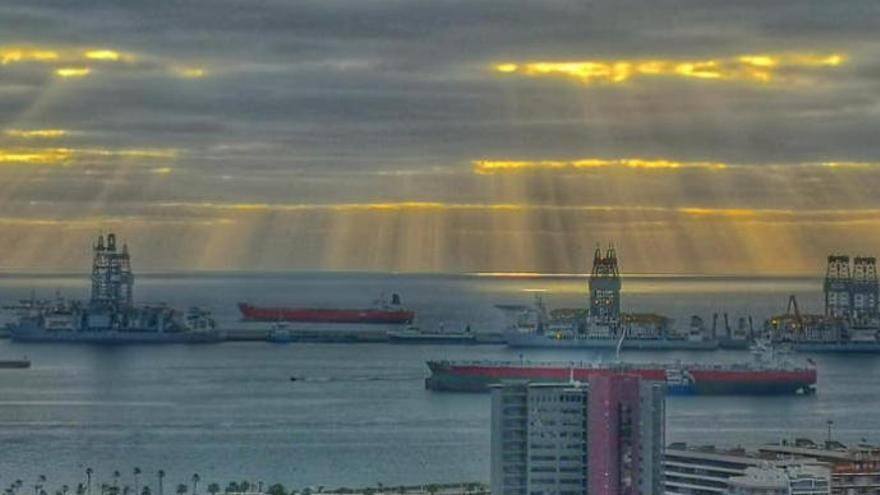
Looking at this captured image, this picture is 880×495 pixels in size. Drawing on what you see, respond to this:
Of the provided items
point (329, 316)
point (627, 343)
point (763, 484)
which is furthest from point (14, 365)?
point (763, 484)

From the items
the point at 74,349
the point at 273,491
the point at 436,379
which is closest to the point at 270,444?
the point at 273,491

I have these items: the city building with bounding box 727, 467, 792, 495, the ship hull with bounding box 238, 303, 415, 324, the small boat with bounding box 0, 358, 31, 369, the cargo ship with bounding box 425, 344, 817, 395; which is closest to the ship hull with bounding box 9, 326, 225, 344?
the ship hull with bounding box 238, 303, 415, 324

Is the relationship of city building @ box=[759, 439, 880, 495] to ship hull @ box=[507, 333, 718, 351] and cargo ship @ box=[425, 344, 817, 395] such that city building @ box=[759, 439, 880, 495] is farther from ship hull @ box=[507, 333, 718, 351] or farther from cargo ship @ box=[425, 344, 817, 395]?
ship hull @ box=[507, 333, 718, 351]

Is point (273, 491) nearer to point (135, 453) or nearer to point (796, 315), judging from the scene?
point (135, 453)

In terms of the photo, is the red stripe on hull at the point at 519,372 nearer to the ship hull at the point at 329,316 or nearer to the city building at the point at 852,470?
the city building at the point at 852,470

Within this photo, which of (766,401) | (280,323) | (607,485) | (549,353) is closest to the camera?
(607,485)

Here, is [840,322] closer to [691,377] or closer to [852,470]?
[691,377]

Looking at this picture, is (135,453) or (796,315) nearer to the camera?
(135,453)
